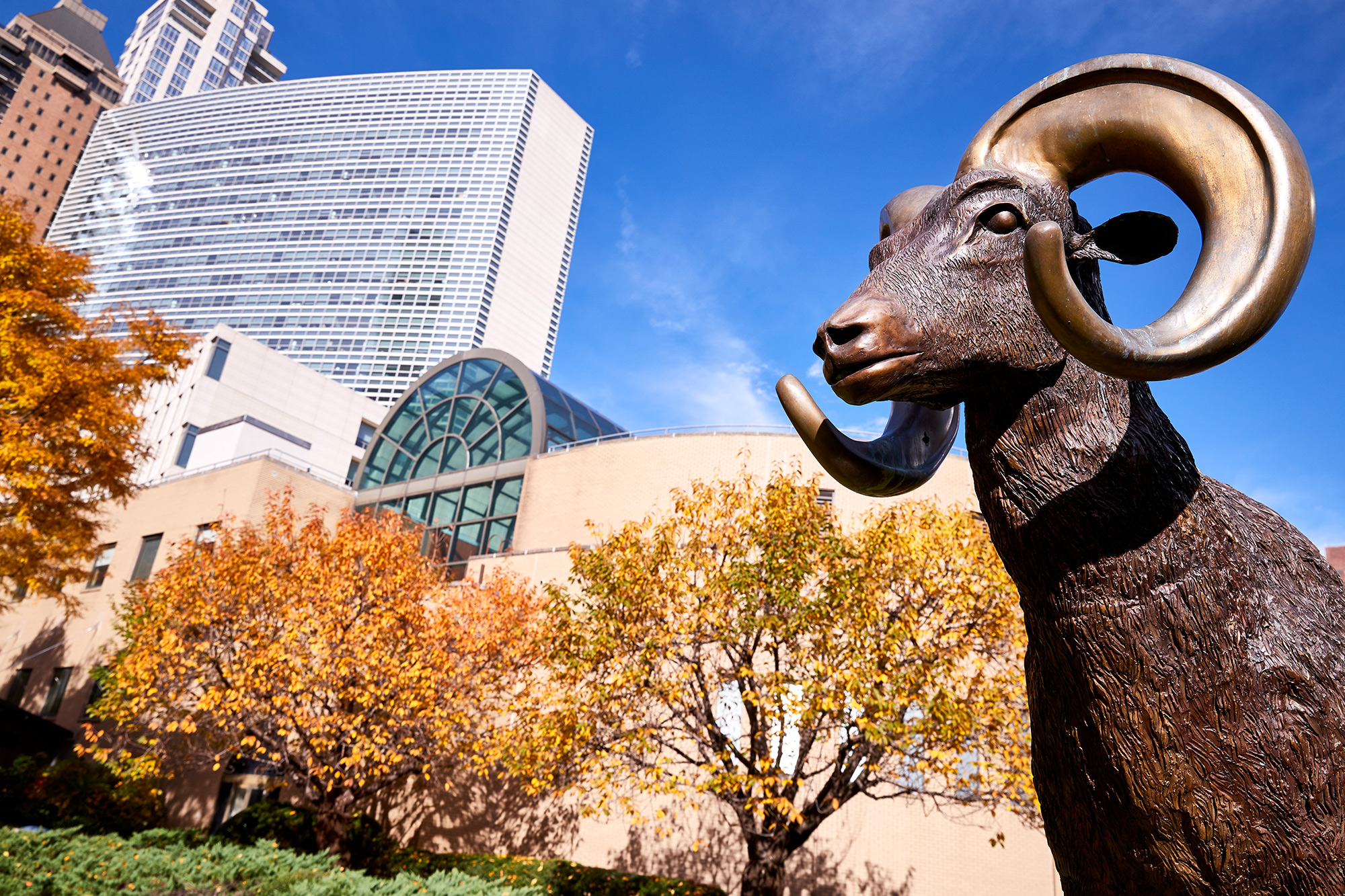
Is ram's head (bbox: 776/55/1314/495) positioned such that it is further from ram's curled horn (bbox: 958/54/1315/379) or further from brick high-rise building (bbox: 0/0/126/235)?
brick high-rise building (bbox: 0/0/126/235)

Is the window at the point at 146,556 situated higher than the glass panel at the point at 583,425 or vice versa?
the glass panel at the point at 583,425

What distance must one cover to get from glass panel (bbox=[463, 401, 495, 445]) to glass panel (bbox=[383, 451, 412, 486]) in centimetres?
276

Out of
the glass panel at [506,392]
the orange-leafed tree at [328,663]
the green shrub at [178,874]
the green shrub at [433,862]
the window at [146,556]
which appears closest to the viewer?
the green shrub at [178,874]

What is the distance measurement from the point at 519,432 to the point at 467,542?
380cm

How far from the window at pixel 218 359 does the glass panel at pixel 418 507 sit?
20079 millimetres

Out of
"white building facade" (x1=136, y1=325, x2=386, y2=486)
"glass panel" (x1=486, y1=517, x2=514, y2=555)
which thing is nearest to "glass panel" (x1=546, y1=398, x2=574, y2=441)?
"glass panel" (x1=486, y1=517, x2=514, y2=555)

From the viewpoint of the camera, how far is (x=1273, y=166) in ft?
6.18

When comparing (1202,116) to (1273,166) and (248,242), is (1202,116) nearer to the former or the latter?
(1273,166)

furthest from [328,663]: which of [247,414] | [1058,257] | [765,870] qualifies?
[247,414]

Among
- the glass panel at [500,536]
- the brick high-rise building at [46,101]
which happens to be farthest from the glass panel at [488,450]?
the brick high-rise building at [46,101]

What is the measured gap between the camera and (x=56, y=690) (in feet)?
94.0

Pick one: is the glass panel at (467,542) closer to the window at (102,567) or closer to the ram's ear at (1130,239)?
the window at (102,567)

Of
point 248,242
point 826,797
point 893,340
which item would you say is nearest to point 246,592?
point 826,797

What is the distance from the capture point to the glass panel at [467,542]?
25438mm
